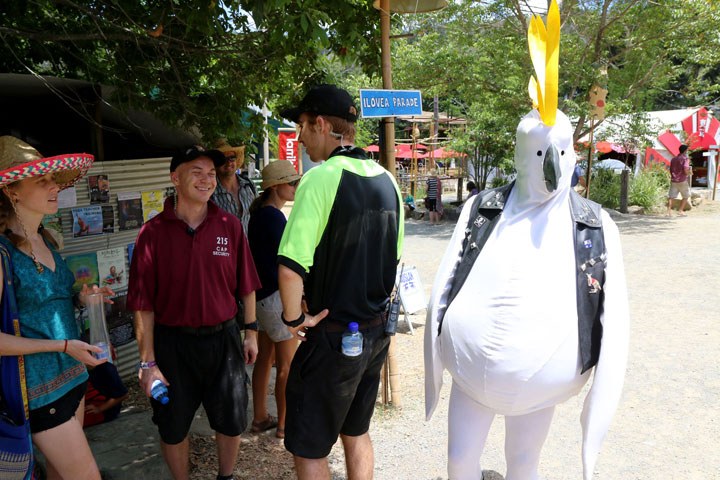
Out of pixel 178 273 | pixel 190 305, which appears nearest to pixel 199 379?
pixel 190 305

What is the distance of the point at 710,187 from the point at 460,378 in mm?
22078

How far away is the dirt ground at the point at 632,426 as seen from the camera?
347 centimetres

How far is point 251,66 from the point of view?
512 centimetres

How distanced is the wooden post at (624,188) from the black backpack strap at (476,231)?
14.0 m

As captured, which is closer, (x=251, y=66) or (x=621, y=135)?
(x=251, y=66)

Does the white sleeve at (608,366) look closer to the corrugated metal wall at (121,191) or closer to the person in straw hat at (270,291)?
the person in straw hat at (270,291)

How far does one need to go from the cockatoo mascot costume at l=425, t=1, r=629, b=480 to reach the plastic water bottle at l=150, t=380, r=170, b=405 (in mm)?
1380

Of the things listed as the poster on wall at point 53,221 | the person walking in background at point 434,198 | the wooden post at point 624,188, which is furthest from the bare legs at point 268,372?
the wooden post at point 624,188

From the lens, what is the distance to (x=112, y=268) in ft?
14.6

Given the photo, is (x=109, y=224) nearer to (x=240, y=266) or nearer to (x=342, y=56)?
(x=240, y=266)

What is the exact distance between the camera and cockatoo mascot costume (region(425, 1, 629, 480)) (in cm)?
224

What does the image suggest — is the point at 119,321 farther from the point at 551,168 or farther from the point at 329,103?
the point at 551,168

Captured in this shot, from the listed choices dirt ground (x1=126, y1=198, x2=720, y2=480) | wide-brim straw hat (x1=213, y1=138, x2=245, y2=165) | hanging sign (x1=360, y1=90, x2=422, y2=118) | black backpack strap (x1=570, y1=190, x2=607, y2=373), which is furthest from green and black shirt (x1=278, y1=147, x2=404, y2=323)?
wide-brim straw hat (x1=213, y1=138, x2=245, y2=165)

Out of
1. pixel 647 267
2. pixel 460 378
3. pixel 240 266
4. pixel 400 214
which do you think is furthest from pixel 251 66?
pixel 647 267
